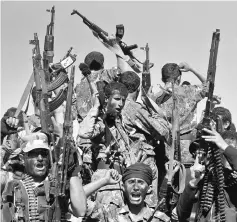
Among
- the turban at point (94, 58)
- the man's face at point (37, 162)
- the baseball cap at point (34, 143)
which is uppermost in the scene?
the turban at point (94, 58)

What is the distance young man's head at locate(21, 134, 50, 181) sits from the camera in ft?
27.0

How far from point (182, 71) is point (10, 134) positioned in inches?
116

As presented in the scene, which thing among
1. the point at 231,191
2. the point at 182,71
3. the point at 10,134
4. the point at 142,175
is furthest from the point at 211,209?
the point at 182,71

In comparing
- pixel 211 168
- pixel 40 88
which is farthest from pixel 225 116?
pixel 211 168

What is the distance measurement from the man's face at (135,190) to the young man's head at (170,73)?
4231 mm

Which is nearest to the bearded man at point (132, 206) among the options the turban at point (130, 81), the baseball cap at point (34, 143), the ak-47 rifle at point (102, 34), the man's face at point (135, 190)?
the man's face at point (135, 190)

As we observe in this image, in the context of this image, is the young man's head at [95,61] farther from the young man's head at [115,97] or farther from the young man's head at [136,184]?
the young man's head at [136,184]

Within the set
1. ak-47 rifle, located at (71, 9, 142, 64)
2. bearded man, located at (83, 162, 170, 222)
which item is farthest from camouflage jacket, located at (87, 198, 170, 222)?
ak-47 rifle, located at (71, 9, 142, 64)

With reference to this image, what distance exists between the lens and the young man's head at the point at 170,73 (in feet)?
38.8

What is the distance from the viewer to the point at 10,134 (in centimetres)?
1082

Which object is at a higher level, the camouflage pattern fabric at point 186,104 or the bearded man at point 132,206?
the camouflage pattern fabric at point 186,104

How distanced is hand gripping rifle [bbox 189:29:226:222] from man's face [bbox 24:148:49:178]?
1756 mm

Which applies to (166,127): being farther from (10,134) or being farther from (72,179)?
(72,179)

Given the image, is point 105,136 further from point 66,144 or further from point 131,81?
point 66,144
